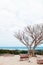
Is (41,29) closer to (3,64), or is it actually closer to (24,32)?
(24,32)

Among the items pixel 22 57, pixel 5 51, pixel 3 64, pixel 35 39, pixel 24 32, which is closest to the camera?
pixel 3 64

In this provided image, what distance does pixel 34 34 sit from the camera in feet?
86.4

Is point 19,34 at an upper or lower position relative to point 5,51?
upper

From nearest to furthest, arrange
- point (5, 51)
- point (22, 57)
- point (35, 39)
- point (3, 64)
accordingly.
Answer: point (3, 64)
point (22, 57)
point (35, 39)
point (5, 51)

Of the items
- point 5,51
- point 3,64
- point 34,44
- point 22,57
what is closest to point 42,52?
point 34,44

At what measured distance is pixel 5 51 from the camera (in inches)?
1177

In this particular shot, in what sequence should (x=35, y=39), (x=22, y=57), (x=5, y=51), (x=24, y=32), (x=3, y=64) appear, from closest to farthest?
(x=3, y=64) → (x=22, y=57) → (x=35, y=39) → (x=24, y=32) → (x=5, y=51)

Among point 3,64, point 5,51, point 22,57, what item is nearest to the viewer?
point 3,64

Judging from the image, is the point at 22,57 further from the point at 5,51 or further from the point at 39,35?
the point at 5,51

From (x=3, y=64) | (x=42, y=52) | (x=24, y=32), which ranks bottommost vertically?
(x=42, y=52)

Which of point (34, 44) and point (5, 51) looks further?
point (5, 51)

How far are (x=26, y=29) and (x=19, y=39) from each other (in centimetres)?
212

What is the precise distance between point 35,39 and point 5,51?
682cm

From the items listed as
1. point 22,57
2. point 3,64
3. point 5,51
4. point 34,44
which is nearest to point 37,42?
point 34,44
